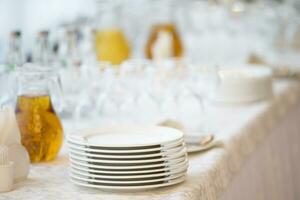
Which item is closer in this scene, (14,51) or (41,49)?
(14,51)

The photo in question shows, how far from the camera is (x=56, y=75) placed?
162 centimetres

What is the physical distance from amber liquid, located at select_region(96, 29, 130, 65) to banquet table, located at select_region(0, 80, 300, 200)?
0.67m

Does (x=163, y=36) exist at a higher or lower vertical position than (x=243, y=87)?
higher

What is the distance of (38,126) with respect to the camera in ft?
5.09

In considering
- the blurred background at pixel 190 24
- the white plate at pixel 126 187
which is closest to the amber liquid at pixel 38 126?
the white plate at pixel 126 187

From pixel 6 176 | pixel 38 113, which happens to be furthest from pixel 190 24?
pixel 6 176

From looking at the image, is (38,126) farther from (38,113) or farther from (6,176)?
(6,176)

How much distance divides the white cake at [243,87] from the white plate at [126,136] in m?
0.99

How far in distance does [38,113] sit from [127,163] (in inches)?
12.4

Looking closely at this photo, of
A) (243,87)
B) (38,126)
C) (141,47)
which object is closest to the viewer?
(38,126)

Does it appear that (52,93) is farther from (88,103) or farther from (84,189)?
(88,103)

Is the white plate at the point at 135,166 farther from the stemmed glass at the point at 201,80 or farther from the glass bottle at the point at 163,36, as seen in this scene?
the glass bottle at the point at 163,36

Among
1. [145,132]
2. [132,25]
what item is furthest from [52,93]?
[132,25]

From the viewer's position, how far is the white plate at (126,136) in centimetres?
134
